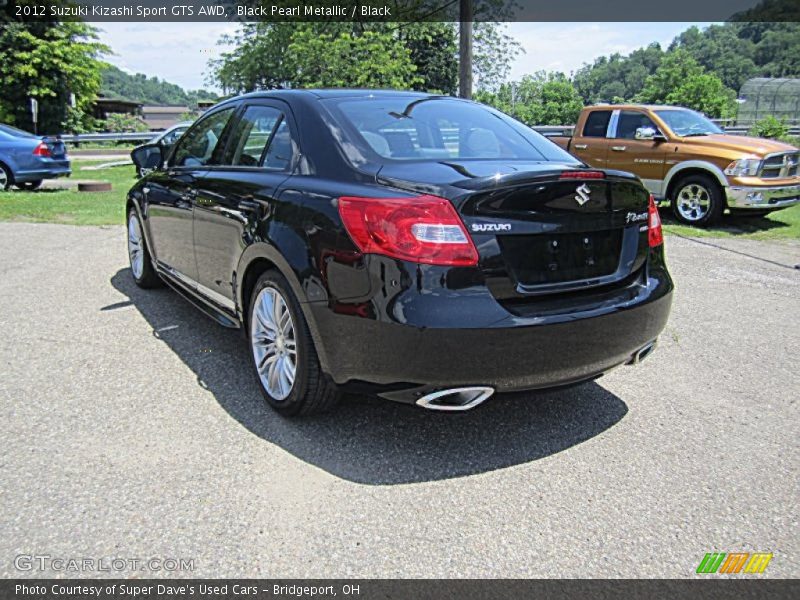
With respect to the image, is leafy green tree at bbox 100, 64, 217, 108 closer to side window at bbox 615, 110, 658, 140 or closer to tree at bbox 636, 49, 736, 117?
tree at bbox 636, 49, 736, 117

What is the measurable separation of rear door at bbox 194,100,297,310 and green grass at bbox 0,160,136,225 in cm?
649

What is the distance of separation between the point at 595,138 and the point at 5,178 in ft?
38.3

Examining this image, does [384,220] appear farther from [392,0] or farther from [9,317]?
[392,0]

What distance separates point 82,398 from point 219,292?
0.95 meters

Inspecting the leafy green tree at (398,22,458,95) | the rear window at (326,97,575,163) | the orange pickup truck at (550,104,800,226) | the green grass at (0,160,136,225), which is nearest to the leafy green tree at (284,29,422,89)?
the green grass at (0,160,136,225)

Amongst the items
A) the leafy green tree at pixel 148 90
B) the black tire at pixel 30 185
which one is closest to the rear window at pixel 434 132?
the black tire at pixel 30 185

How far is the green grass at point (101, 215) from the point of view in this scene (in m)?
9.66

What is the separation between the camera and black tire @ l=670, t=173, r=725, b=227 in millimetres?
9836

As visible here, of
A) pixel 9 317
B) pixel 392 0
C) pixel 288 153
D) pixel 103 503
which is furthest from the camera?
pixel 392 0

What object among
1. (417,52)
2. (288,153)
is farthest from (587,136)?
(417,52)

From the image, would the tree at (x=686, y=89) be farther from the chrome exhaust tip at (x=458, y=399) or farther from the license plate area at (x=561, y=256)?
the chrome exhaust tip at (x=458, y=399)

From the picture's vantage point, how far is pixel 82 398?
360 centimetres

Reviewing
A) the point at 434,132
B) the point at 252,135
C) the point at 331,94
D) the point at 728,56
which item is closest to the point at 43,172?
the point at 252,135

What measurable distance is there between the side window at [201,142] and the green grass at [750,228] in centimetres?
710
